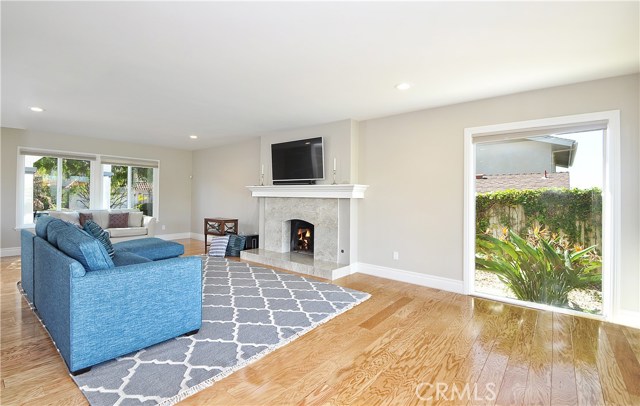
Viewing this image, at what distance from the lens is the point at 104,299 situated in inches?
75.5

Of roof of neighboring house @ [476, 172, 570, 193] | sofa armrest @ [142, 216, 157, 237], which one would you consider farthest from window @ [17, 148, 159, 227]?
roof of neighboring house @ [476, 172, 570, 193]

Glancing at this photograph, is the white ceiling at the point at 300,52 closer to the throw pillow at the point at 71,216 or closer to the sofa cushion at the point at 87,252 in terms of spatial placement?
the sofa cushion at the point at 87,252

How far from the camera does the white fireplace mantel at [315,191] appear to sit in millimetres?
4305

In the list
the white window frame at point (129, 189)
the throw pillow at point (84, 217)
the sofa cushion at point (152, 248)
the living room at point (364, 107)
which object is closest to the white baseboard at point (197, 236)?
the white window frame at point (129, 189)

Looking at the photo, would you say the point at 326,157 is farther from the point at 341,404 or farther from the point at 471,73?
the point at 341,404

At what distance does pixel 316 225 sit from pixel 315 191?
555 mm

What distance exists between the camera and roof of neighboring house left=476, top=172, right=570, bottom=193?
10.6 ft

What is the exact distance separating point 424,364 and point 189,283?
6.02 ft

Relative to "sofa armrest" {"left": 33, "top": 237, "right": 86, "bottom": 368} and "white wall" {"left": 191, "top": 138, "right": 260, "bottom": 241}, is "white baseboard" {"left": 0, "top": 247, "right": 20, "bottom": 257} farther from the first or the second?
"sofa armrest" {"left": 33, "top": 237, "right": 86, "bottom": 368}

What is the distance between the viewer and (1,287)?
11.5 feet

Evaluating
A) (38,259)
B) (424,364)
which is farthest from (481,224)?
(38,259)

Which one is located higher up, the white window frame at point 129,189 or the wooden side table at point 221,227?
the white window frame at point 129,189

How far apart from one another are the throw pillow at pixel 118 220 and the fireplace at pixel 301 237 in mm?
3345

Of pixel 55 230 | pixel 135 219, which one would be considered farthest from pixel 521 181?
pixel 135 219
